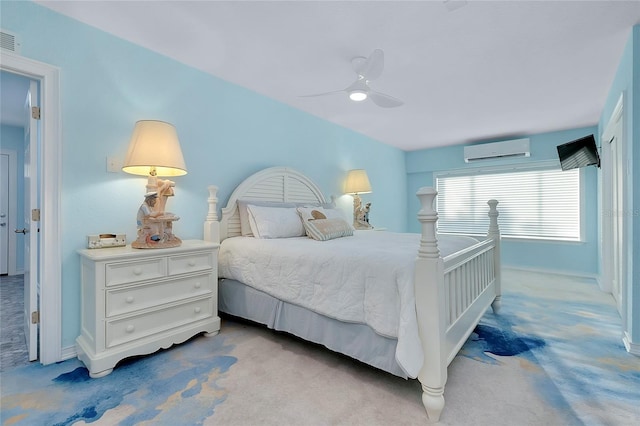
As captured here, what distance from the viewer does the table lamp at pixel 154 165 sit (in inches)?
82.3

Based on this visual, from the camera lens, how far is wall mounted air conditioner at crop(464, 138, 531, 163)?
16.0 feet

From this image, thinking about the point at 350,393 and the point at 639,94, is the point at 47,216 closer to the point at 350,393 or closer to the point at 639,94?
the point at 350,393

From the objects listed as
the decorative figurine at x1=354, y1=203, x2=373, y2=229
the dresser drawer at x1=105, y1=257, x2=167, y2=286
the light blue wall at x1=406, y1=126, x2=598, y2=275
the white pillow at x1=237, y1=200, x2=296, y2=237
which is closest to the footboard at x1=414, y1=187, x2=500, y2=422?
the dresser drawer at x1=105, y1=257, x2=167, y2=286

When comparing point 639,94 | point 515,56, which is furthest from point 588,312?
point 515,56

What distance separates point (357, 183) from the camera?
4465mm

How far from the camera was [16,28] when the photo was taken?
74.7 inches

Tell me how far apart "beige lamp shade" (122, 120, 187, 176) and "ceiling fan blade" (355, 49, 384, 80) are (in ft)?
4.90

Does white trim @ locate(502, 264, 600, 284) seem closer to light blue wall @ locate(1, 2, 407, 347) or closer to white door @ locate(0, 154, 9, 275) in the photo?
light blue wall @ locate(1, 2, 407, 347)

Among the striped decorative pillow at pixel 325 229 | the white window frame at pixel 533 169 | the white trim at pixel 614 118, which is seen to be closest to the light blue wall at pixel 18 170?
the striped decorative pillow at pixel 325 229

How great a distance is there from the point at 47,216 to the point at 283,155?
7.53 feet

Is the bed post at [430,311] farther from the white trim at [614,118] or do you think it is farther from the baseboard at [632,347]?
the white trim at [614,118]

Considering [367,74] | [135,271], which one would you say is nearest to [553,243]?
[367,74]

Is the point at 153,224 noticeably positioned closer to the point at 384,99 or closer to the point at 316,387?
the point at 316,387

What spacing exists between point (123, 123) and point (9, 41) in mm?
721
